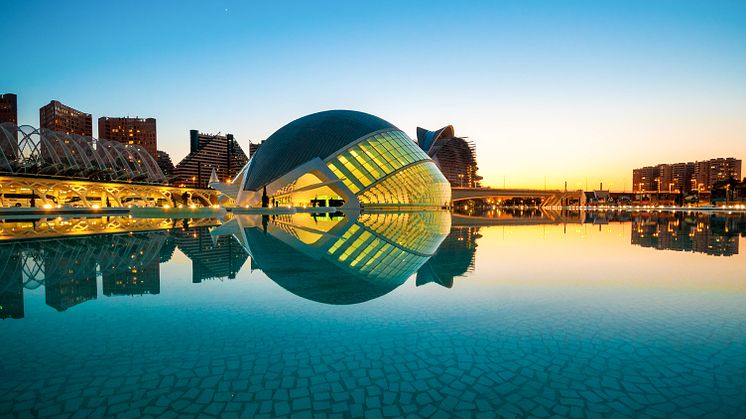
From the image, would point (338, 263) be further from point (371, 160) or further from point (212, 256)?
point (371, 160)

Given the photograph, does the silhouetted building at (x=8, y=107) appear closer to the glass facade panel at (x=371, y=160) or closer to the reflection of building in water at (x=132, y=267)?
Result: the glass facade panel at (x=371, y=160)

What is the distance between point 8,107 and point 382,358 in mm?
239127

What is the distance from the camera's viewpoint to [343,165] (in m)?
51.2

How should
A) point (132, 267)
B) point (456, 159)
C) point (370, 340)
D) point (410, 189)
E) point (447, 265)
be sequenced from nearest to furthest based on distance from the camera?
point (370, 340), point (132, 267), point (447, 265), point (410, 189), point (456, 159)

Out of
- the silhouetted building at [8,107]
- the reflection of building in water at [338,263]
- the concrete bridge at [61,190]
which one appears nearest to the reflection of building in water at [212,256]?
the reflection of building in water at [338,263]

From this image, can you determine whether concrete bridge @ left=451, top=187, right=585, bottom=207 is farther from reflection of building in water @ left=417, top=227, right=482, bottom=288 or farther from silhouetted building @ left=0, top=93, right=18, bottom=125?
silhouetted building @ left=0, top=93, right=18, bottom=125

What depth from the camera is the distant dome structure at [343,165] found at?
5084cm

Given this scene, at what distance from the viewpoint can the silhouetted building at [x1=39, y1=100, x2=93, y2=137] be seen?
15825 centimetres

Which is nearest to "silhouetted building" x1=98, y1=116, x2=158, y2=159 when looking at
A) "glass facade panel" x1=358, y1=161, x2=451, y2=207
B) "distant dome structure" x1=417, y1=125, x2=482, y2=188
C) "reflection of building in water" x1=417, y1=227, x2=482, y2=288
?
"distant dome structure" x1=417, y1=125, x2=482, y2=188

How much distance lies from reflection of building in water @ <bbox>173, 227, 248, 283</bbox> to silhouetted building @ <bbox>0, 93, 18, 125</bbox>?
21938 cm

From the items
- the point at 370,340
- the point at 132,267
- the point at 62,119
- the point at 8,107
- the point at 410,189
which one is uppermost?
the point at 8,107

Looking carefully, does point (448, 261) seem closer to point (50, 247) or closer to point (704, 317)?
point (704, 317)

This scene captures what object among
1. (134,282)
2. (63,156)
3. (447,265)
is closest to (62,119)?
(63,156)

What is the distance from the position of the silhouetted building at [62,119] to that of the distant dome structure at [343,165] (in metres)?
137
